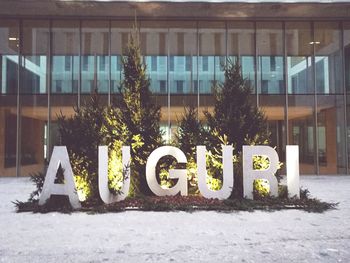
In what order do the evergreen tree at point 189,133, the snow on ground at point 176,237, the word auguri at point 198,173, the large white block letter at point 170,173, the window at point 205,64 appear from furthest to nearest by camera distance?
1. the window at point 205,64
2. the evergreen tree at point 189,133
3. the large white block letter at point 170,173
4. the word auguri at point 198,173
5. the snow on ground at point 176,237

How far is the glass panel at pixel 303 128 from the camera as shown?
18639mm

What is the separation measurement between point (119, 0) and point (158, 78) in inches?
177

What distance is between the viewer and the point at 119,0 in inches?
637

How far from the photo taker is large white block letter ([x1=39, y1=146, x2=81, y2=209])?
9328 mm

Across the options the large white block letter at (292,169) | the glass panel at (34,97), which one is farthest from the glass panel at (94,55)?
the large white block letter at (292,169)

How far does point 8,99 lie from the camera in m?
18.3

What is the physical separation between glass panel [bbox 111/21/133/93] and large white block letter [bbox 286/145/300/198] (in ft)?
35.9

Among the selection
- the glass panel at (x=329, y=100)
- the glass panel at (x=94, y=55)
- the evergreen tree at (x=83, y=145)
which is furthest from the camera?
the glass panel at (x=94, y=55)

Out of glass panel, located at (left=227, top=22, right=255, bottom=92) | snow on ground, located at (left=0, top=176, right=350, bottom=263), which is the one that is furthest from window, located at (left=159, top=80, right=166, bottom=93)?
snow on ground, located at (left=0, top=176, right=350, bottom=263)

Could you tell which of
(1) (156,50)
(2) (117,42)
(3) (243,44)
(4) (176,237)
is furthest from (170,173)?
(3) (243,44)

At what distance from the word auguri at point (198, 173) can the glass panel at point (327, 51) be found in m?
10.5

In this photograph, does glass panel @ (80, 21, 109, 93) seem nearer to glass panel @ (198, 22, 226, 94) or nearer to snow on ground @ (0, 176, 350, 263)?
glass panel @ (198, 22, 226, 94)

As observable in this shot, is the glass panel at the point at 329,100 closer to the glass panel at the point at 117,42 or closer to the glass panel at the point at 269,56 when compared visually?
the glass panel at the point at 269,56

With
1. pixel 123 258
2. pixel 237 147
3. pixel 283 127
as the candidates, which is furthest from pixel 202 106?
pixel 123 258
